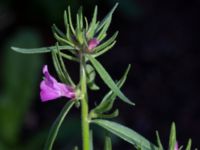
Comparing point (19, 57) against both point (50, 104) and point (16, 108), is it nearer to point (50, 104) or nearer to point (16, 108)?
point (16, 108)

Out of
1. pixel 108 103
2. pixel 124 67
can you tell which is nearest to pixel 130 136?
pixel 108 103

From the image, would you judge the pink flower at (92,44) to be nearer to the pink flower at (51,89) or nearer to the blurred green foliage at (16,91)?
the pink flower at (51,89)

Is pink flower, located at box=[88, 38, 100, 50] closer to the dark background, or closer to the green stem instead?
the green stem

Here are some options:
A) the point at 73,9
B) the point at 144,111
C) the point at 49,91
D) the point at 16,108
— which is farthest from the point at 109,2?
the point at 49,91

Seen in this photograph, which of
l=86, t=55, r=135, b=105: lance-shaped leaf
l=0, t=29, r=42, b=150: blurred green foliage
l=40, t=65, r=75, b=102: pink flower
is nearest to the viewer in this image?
l=86, t=55, r=135, b=105: lance-shaped leaf

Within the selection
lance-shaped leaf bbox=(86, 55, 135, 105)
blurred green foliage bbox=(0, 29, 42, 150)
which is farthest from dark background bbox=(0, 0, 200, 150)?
lance-shaped leaf bbox=(86, 55, 135, 105)
